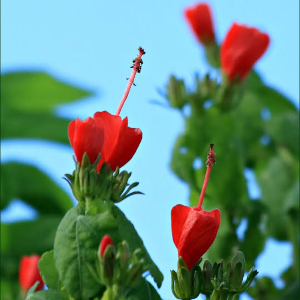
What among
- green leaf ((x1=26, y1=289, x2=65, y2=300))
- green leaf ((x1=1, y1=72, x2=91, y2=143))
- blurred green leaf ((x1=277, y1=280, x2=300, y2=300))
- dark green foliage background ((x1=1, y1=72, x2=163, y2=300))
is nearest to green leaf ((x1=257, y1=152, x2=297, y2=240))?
blurred green leaf ((x1=277, y1=280, x2=300, y2=300))

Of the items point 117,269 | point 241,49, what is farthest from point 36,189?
point 117,269

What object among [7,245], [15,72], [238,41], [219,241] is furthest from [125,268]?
[15,72]

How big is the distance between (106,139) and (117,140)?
0.06 feet

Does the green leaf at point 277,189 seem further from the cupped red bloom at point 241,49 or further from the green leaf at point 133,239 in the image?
the green leaf at point 133,239

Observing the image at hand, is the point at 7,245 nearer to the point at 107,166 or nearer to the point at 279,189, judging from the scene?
the point at 279,189

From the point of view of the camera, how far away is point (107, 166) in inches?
30.6

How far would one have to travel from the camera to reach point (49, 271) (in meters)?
0.80

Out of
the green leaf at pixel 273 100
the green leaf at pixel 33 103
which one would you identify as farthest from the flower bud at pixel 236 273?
the green leaf at pixel 33 103

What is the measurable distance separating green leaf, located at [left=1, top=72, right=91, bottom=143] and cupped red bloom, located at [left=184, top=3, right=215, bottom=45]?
Answer: 1.69 ft

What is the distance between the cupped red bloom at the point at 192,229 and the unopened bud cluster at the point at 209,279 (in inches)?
0.8

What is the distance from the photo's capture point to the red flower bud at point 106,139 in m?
0.77

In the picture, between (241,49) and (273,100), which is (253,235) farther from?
(273,100)

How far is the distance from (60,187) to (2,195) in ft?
0.67

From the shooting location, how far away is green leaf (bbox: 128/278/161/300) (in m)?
0.71
